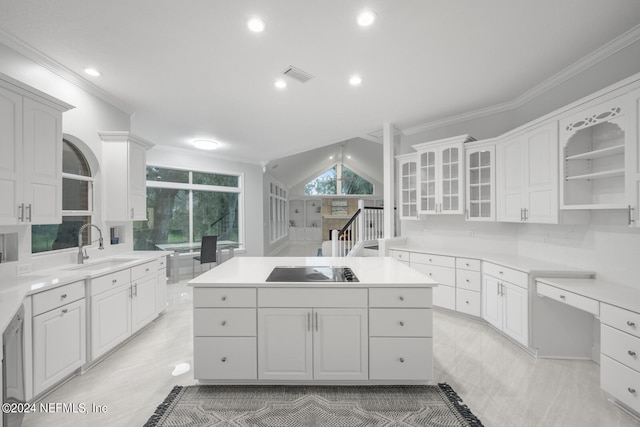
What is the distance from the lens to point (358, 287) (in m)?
2.06

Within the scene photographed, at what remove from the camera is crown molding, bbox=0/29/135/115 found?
229 cm

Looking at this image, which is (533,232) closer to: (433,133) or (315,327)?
(433,133)

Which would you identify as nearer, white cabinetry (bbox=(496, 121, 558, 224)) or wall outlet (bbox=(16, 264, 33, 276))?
wall outlet (bbox=(16, 264, 33, 276))

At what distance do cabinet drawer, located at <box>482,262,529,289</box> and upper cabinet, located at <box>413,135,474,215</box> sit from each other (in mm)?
848

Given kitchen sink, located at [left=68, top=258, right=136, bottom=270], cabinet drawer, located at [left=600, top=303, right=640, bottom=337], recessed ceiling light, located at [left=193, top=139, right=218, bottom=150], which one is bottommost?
cabinet drawer, located at [left=600, top=303, right=640, bottom=337]

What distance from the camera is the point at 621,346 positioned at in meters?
1.85

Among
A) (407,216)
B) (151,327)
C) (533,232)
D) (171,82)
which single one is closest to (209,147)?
(171,82)

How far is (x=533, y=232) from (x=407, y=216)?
1.65 m

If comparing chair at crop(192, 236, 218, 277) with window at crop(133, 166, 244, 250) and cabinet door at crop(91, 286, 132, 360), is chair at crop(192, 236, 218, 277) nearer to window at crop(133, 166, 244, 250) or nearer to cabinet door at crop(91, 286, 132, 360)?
window at crop(133, 166, 244, 250)

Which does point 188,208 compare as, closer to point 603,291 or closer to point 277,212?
point 277,212

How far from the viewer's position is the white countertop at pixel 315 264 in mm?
2047

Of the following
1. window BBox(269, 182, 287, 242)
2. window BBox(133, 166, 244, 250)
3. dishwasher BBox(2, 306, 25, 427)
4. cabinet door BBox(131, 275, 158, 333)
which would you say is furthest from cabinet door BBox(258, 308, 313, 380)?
window BBox(269, 182, 287, 242)

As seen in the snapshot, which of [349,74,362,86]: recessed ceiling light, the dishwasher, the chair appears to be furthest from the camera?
the chair

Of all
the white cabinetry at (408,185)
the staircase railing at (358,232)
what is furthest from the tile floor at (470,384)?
the staircase railing at (358,232)
